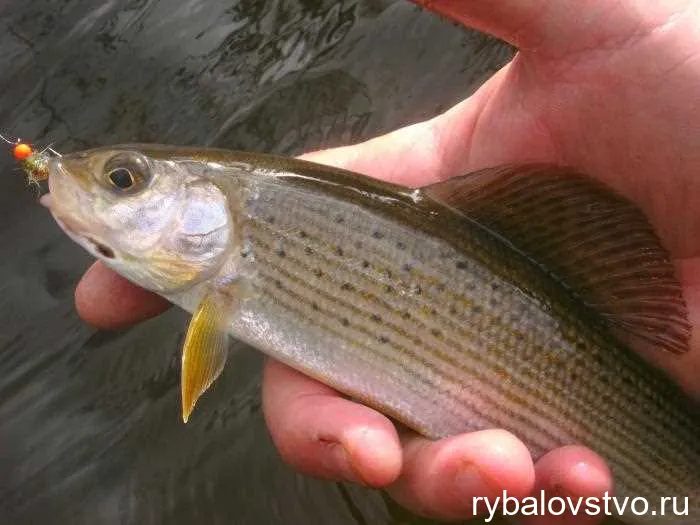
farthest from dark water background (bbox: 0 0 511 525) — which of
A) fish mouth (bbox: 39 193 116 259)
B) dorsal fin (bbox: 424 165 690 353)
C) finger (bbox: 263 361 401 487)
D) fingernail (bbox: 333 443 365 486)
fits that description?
dorsal fin (bbox: 424 165 690 353)

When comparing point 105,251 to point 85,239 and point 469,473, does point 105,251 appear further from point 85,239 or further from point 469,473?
point 469,473

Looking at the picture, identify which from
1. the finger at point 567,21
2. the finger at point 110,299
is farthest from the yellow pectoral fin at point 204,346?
the finger at point 567,21

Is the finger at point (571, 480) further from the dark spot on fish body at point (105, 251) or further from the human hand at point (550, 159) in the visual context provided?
the dark spot on fish body at point (105, 251)

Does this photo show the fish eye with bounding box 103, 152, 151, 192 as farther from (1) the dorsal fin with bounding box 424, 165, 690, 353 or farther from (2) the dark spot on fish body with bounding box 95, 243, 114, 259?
(1) the dorsal fin with bounding box 424, 165, 690, 353

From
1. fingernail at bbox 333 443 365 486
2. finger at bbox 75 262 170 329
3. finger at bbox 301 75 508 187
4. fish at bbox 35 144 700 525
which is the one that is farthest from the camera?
finger at bbox 301 75 508 187

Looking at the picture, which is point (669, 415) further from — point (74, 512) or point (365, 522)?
point (74, 512)

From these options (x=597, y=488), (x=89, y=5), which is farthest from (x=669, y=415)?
(x=89, y=5)

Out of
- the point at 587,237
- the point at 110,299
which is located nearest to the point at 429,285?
the point at 587,237
